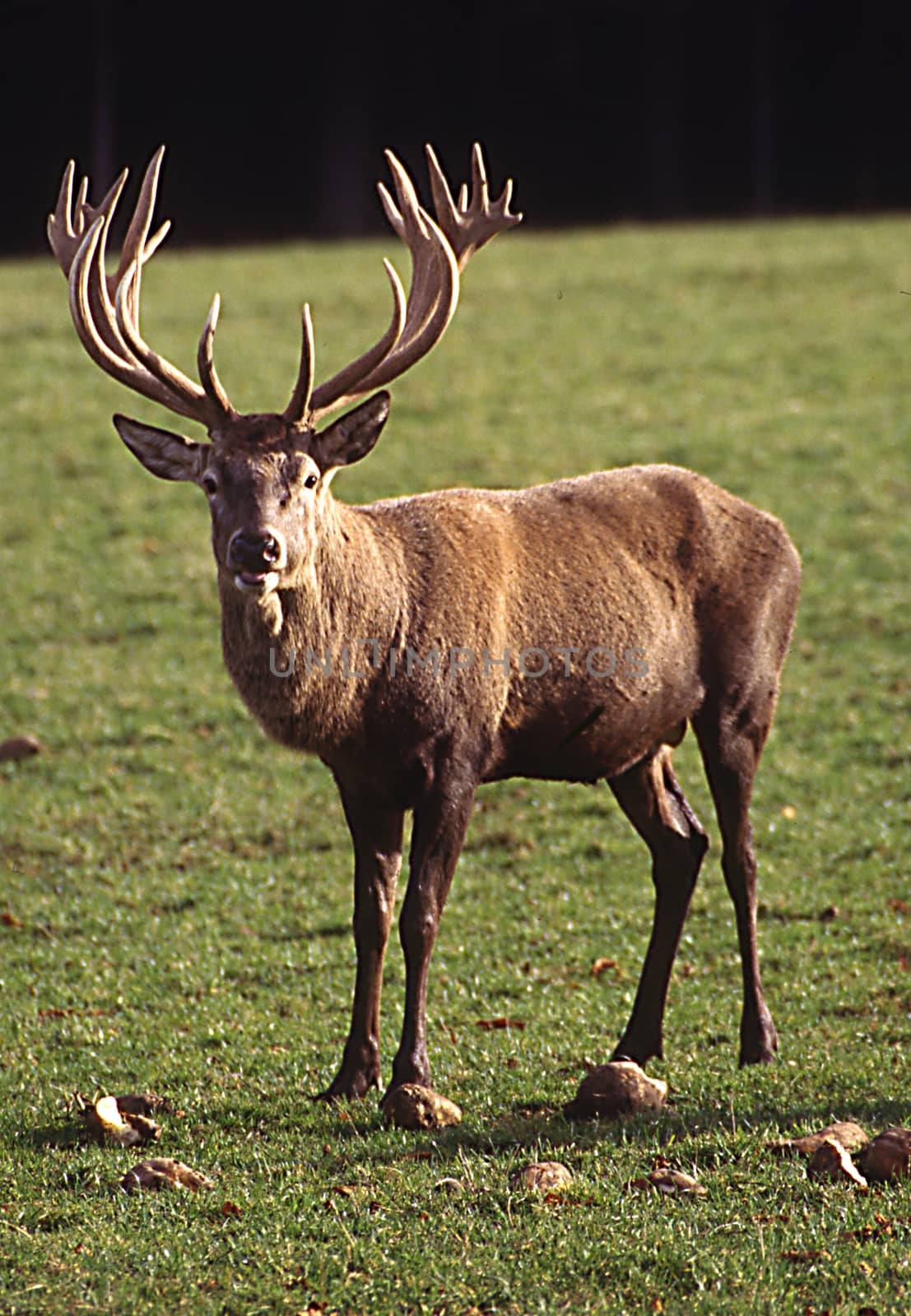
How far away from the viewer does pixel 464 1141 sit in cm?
627

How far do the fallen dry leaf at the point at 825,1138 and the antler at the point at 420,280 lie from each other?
3.07 metres

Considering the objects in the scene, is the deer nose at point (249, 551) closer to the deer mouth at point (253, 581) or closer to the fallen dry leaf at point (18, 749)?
the deer mouth at point (253, 581)

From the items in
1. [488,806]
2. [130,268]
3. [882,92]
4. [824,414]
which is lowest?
[488,806]

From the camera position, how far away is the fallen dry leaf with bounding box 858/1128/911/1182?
5.72m

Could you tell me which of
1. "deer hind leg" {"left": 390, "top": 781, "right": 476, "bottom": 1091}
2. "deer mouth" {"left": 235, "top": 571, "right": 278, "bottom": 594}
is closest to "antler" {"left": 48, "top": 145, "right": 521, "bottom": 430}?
"deer mouth" {"left": 235, "top": 571, "right": 278, "bottom": 594}

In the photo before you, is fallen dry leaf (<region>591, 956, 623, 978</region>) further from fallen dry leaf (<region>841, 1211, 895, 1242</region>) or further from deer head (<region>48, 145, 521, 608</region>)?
fallen dry leaf (<region>841, 1211, 895, 1242</region>)

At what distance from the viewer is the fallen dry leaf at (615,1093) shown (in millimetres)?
6496

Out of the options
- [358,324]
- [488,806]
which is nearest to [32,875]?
[488,806]

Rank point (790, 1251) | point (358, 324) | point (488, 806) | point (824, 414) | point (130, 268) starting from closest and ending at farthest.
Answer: point (790, 1251), point (130, 268), point (488, 806), point (824, 414), point (358, 324)

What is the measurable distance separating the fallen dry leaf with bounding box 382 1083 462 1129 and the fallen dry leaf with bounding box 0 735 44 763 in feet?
18.0

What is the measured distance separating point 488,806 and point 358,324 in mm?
10936

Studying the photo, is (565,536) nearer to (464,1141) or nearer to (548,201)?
(464,1141)

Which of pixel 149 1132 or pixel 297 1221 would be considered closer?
pixel 297 1221

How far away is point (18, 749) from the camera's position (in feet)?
37.1
